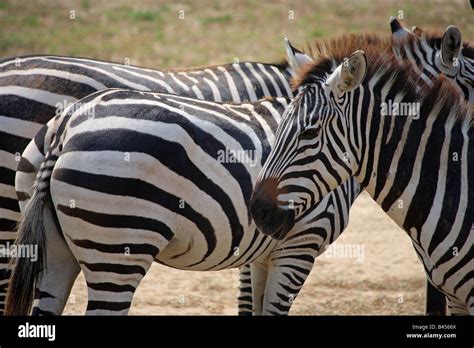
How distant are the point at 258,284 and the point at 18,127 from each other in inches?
84.0

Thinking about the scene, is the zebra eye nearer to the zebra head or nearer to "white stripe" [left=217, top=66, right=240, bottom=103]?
the zebra head

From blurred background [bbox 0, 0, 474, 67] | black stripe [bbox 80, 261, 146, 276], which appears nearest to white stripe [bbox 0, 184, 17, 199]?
black stripe [bbox 80, 261, 146, 276]

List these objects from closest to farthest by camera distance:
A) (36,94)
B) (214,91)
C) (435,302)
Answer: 1. (36,94)
2. (214,91)
3. (435,302)

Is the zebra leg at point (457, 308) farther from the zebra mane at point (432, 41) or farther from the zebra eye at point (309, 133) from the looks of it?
the zebra mane at point (432, 41)

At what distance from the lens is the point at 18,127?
6.30m

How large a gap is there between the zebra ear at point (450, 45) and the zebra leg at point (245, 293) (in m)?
2.31

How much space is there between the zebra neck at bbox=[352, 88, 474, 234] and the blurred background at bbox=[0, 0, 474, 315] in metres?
3.53

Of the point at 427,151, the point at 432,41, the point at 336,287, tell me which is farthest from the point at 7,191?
the point at 336,287

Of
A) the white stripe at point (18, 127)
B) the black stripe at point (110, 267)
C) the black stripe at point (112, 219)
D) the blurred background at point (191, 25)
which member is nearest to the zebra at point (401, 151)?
the black stripe at point (112, 219)

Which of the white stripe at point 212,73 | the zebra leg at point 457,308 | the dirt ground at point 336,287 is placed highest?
the white stripe at point 212,73

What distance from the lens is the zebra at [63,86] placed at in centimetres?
623

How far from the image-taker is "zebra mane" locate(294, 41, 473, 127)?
16.4 ft

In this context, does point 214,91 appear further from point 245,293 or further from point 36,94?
point 245,293
